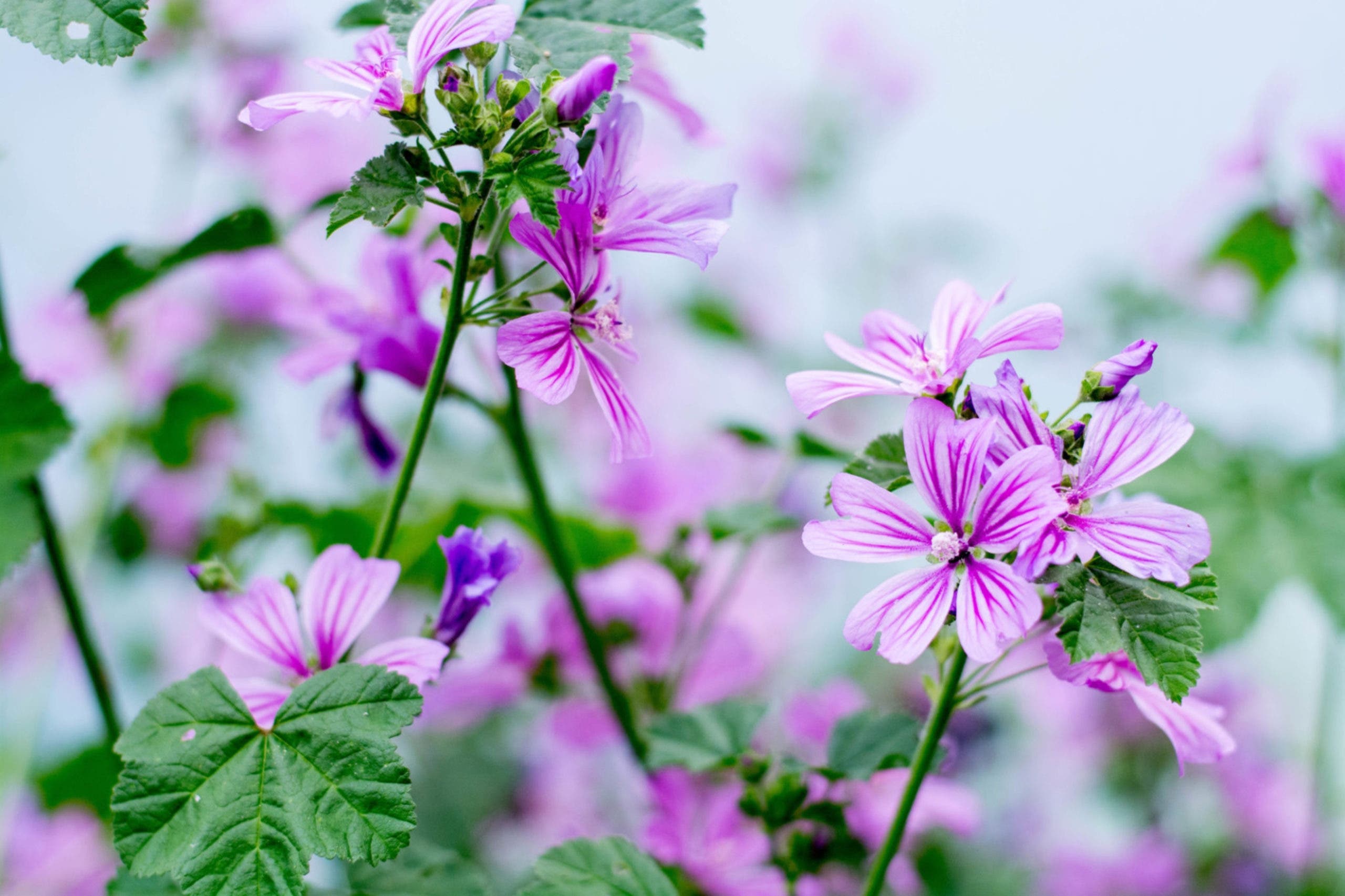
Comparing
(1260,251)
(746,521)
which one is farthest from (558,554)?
(1260,251)

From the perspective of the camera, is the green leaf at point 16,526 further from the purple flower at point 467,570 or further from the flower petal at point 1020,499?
the flower petal at point 1020,499

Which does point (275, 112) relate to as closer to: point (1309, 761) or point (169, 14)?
point (169, 14)

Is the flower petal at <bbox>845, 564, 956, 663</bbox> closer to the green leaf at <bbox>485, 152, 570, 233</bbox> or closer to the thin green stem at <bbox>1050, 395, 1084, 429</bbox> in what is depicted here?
the thin green stem at <bbox>1050, 395, 1084, 429</bbox>

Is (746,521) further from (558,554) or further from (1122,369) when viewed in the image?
(1122,369)

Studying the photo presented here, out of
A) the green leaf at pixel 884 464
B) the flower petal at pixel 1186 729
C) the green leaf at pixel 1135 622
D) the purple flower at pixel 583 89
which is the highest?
the purple flower at pixel 583 89

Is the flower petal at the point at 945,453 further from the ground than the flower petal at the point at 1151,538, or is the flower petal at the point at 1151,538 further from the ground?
the flower petal at the point at 945,453

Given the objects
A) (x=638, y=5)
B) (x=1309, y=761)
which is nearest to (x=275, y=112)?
(x=638, y=5)

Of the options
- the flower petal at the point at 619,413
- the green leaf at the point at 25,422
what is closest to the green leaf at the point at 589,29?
the flower petal at the point at 619,413
